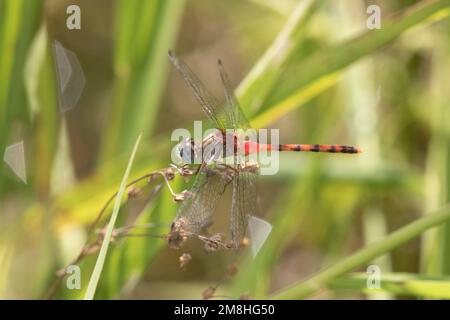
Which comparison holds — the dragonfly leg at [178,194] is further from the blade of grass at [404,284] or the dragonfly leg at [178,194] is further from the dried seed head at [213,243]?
the blade of grass at [404,284]

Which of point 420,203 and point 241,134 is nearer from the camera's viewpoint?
point 241,134

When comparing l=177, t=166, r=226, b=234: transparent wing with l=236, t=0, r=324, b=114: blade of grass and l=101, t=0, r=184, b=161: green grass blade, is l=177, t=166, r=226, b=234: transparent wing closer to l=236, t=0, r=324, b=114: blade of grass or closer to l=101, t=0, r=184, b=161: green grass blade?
l=236, t=0, r=324, b=114: blade of grass

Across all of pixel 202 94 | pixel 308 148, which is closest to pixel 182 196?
pixel 202 94

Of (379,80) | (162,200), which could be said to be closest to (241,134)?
(162,200)

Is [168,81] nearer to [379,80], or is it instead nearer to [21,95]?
[379,80]

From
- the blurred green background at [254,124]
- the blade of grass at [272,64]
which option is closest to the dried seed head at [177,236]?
the blurred green background at [254,124]

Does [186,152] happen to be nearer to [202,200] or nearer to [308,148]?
[202,200]
